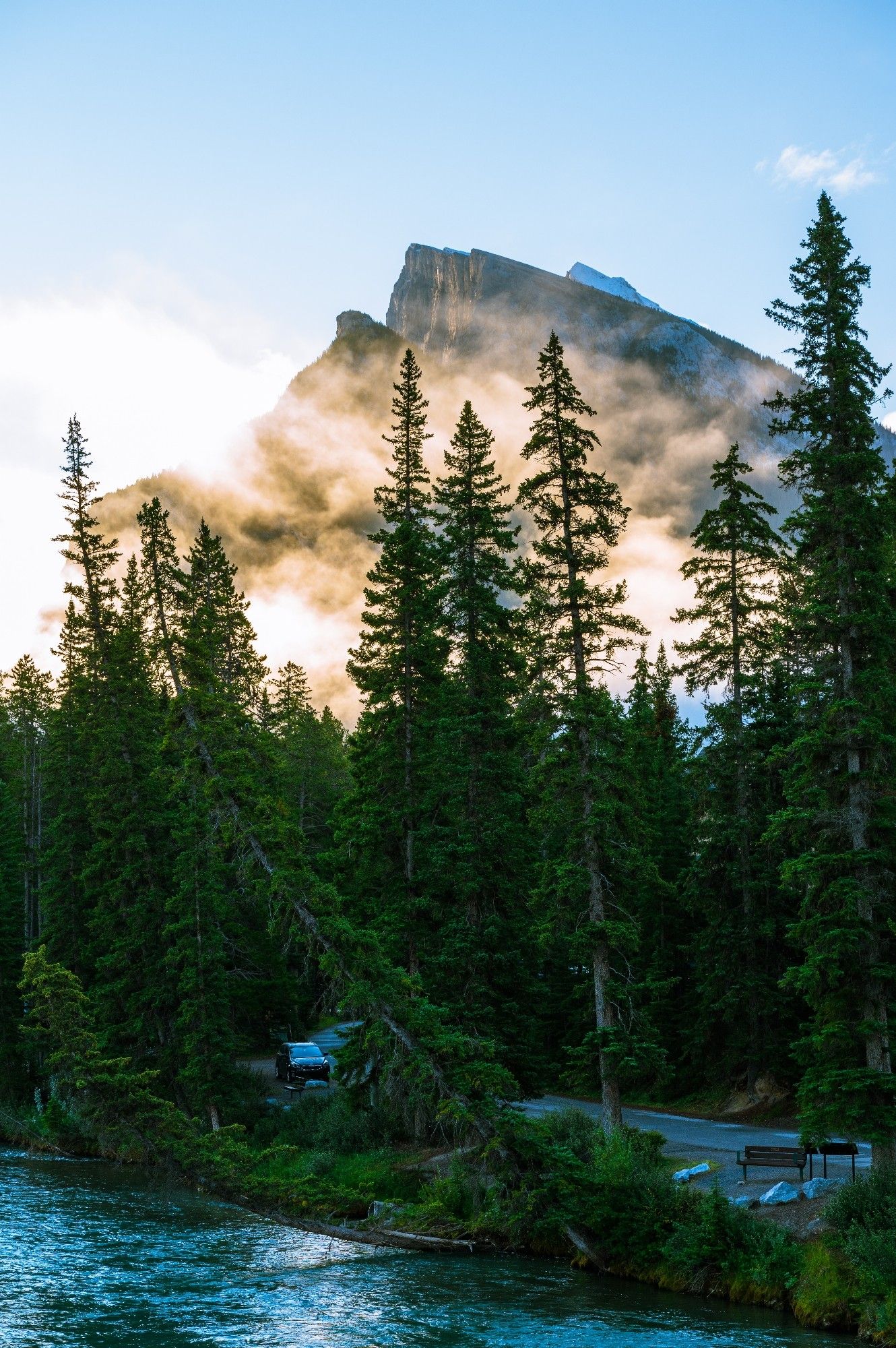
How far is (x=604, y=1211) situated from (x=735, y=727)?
20.6 metres

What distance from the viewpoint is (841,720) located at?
23344mm

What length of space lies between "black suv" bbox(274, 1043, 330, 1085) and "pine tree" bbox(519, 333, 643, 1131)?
1946cm

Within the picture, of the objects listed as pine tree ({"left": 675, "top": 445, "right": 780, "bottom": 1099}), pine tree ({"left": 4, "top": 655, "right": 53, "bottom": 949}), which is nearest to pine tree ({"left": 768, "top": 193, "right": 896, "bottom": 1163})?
pine tree ({"left": 675, "top": 445, "right": 780, "bottom": 1099})

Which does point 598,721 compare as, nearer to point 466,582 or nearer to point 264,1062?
point 466,582

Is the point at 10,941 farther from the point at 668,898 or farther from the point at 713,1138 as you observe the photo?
the point at 713,1138

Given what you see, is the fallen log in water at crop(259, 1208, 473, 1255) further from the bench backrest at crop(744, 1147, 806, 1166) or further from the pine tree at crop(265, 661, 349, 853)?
the pine tree at crop(265, 661, 349, 853)

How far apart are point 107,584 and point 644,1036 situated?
2826 centimetres

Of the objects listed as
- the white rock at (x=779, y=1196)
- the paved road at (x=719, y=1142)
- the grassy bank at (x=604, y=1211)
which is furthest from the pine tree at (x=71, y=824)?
the white rock at (x=779, y=1196)

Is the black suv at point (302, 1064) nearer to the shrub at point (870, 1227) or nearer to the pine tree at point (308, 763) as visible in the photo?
the pine tree at point (308, 763)

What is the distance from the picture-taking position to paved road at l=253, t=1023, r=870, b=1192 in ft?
81.7

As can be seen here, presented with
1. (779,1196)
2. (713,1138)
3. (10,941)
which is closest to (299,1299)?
(779,1196)

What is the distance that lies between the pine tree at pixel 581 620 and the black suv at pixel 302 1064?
19459 mm

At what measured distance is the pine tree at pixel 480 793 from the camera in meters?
32.6

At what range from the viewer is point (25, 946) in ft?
174
